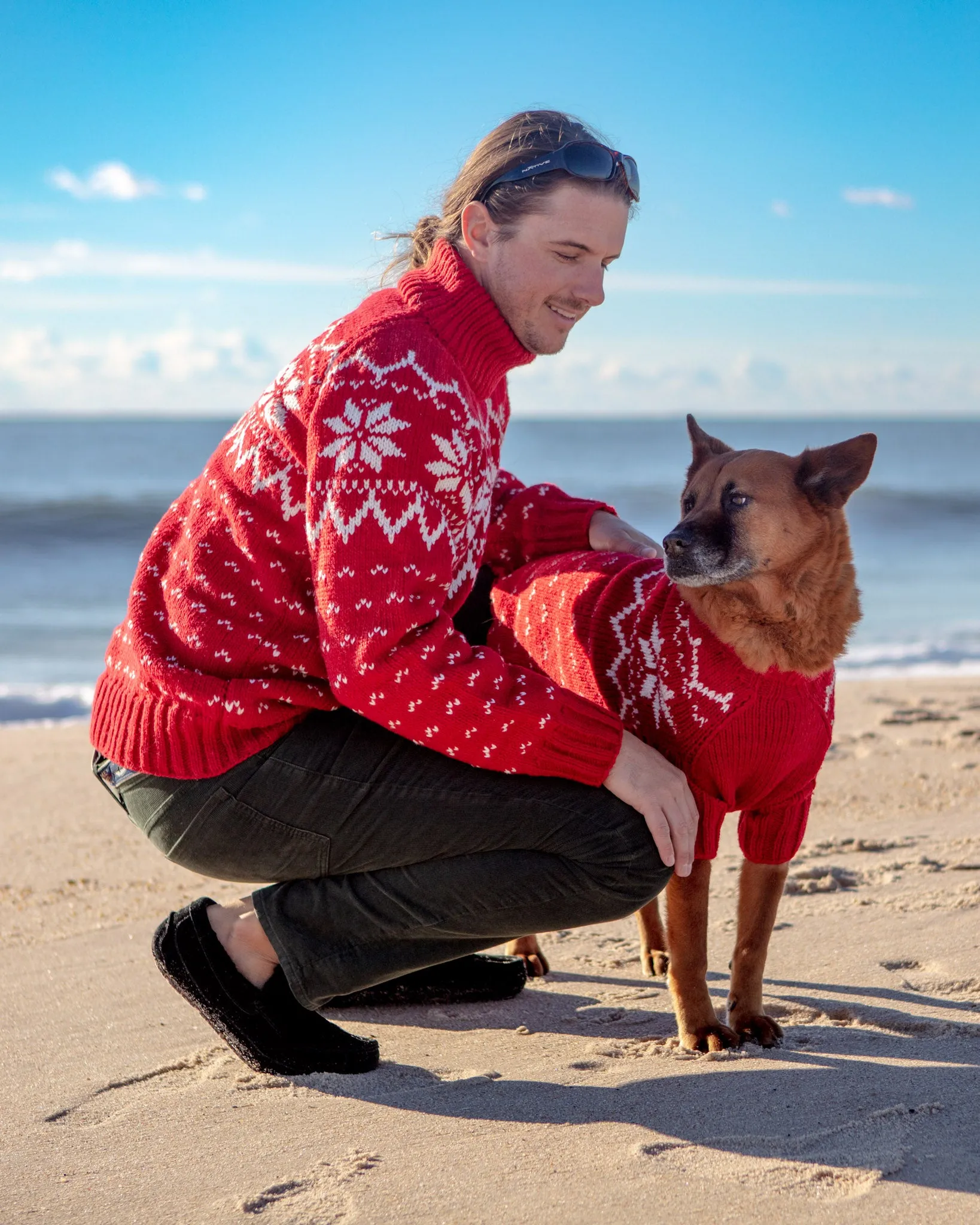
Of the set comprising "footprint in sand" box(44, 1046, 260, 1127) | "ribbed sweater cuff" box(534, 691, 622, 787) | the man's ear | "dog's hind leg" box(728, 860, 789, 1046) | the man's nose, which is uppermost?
the man's ear

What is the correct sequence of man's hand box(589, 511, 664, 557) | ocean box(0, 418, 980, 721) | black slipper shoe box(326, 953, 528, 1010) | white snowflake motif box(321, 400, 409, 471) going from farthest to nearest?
ocean box(0, 418, 980, 721) < man's hand box(589, 511, 664, 557) < black slipper shoe box(326, 953, 528, 1010) < white snowflake motif box(321, 400, 409, 471)

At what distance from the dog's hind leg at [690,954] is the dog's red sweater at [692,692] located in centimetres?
9

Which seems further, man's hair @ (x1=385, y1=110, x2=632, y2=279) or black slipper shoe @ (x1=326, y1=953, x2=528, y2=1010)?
black slipper shoe @ (x1=326, y1=953, x2=528, y2=1010)

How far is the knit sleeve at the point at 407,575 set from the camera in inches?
84.4

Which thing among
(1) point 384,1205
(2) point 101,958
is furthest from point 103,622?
(1) point 384,1205

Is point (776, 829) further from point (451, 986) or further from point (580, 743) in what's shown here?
point (451, 986)

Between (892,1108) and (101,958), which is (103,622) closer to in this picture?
(101,958)

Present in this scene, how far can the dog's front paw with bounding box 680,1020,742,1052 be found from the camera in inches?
103

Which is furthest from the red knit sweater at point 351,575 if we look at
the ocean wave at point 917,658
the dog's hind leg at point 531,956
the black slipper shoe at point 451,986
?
the ocean wave at point 917,658

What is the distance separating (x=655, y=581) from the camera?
113 inches

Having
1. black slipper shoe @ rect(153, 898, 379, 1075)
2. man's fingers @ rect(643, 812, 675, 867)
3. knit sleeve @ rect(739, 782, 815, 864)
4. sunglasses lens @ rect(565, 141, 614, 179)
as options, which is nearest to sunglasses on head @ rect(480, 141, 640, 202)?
sunglasses lens @ rect(565, 141, 614, 179)

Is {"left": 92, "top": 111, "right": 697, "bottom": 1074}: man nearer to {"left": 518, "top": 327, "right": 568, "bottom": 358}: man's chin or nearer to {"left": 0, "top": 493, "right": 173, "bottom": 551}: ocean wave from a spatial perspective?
{"left": 518, "top": 327, "right": 568, "bottom": 358}: man's chin

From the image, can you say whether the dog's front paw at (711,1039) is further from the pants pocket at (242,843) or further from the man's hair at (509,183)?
the man's hair at (509,183)

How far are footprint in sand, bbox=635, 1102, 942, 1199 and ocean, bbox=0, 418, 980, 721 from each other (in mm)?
5426
